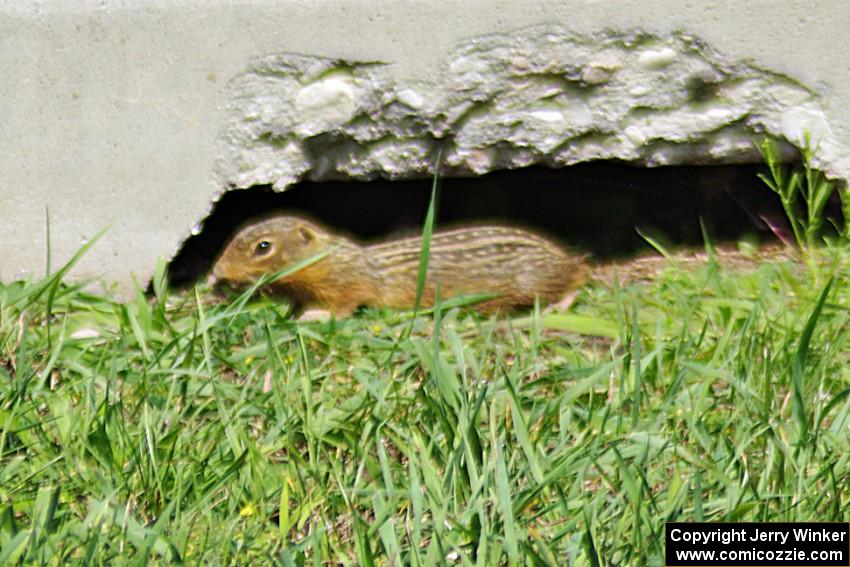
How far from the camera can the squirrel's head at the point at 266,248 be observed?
4.80 meters

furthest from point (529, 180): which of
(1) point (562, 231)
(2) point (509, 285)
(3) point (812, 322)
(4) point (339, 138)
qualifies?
(3) point (812, 322)

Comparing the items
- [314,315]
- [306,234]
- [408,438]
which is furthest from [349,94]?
[408,438]

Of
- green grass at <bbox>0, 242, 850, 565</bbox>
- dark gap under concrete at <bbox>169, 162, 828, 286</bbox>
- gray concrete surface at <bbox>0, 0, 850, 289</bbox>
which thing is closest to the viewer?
green grass at <bbox>0, 242, 850, 565</bbox>

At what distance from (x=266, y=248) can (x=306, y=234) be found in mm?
171

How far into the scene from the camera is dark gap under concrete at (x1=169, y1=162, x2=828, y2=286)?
198 inches

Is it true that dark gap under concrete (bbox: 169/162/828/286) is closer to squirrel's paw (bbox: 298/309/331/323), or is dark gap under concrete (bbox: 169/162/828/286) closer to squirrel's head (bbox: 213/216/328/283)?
squirrel's head (bbox: 213/216/328/283)

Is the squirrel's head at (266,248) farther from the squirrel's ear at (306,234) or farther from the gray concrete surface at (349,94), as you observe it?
the gray concrete surface at (349,94)

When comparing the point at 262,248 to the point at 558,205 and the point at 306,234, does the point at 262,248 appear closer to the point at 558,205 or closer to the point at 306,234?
the point at 306,234

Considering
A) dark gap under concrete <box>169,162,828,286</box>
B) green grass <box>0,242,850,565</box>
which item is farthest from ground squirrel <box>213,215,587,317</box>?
green grass <box>0,242,850,565</box>

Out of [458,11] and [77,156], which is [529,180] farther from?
[77,156]

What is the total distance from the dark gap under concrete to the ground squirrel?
26 centimetres

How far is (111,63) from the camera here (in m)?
4.40

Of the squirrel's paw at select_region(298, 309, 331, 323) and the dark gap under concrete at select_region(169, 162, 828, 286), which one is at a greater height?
the dark gap under concrete at select_region(169, 162, 828, 286)

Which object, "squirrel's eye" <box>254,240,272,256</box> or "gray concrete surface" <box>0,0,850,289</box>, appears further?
"squirrel's eye" <box>254,240,272,256</box>
